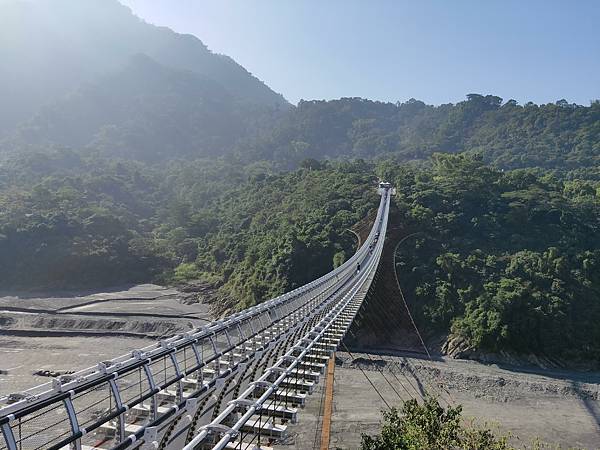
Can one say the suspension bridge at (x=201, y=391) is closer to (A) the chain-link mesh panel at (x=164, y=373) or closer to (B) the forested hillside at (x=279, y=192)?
(A) the chain-link mesh panel at (x=164, y=373)

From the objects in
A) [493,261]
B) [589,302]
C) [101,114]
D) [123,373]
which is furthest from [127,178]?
[123,373]

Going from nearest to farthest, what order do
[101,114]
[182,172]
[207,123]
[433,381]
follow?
[433,381] → [182,172] → [101,114] → [207,123]

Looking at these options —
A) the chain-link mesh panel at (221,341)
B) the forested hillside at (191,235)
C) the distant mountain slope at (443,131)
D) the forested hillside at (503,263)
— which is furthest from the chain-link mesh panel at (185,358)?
the distant mountain slope at (443,131)

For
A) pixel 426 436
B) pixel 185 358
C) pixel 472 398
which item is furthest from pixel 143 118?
pixel 185 358

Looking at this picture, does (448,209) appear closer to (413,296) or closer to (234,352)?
(413,296)

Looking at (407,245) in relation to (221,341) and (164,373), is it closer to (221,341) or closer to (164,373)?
(221,341)

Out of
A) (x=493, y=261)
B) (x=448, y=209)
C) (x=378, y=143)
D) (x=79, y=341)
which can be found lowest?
(x=79, y=341)
